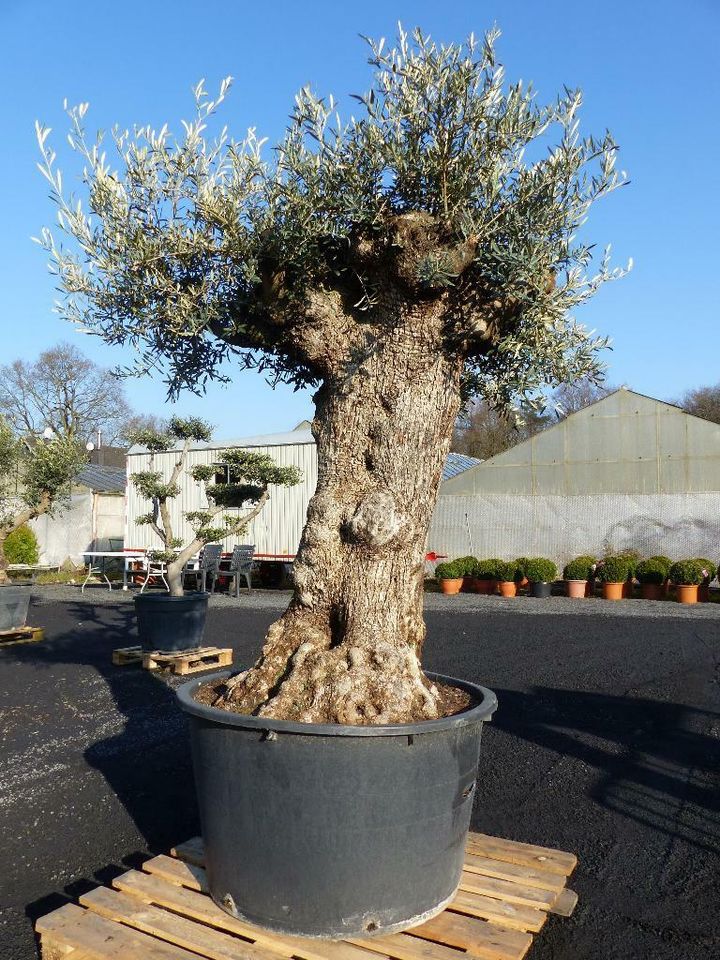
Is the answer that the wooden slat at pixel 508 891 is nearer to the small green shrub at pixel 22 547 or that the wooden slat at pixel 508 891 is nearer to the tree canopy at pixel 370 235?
the tree canopy at pixel 370 235

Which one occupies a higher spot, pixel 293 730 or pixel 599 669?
pixel 293 730

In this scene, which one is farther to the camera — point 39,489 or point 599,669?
point 39,489

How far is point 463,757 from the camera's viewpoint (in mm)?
3023

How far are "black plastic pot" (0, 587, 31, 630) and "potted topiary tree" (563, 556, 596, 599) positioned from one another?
460 inches


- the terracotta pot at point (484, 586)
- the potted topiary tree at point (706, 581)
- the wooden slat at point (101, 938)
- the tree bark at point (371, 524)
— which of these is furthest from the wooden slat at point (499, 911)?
the terracotta pot at point (484, 586)

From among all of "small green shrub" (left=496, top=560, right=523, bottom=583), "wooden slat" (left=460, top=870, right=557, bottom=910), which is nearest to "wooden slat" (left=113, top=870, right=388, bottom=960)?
"wooden slat" (left=460, top=870, right=557, bottom=910)

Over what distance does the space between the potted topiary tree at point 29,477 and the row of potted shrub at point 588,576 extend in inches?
408

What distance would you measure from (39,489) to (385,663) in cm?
946

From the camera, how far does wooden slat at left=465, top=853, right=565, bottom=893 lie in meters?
3.08

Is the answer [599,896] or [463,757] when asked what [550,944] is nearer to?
[599,896]

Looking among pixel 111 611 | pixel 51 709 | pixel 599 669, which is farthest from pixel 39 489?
pixel 599 669

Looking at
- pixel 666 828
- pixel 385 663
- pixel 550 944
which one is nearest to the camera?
pixel 550 944

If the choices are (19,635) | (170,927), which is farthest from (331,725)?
(19,635)

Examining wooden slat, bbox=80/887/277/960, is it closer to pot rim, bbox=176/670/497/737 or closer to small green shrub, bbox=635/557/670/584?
pot rim, bbox=176/670/497/737
